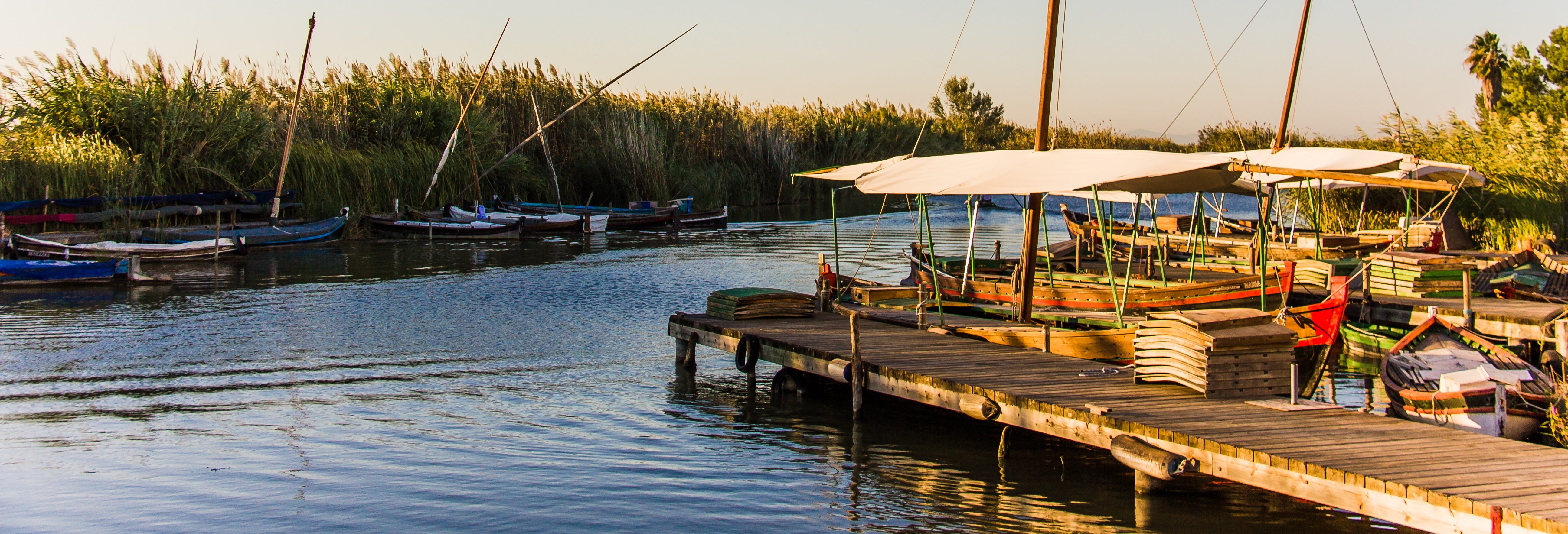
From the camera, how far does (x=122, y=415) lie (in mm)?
12844

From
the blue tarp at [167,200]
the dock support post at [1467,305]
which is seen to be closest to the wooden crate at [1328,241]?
the dock support post at [1467,305]

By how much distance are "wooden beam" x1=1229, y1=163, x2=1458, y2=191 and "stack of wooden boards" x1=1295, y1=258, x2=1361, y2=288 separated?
160 centimetres

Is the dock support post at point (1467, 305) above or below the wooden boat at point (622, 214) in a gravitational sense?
below

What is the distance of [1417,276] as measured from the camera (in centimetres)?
1827

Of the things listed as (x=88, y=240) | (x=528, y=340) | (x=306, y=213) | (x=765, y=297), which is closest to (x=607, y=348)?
(x=528, y=340)

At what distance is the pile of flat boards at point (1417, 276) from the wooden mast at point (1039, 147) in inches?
A: 259

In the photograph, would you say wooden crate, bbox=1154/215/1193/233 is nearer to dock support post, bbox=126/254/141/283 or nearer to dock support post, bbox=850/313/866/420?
dock support post, bbox=850/313/866/420

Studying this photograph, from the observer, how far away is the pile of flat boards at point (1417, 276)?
1819 cm

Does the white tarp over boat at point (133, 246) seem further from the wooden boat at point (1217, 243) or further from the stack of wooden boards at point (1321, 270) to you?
the stack of wooden boards at point (1321, 270)

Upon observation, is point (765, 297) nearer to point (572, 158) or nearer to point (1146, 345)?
point (1146, 345)

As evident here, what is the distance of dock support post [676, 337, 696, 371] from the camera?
16156 millimetres

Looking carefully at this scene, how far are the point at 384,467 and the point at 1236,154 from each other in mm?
12404

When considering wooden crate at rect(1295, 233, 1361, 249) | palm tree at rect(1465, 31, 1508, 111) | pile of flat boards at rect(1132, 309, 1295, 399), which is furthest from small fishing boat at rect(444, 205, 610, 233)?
palm tree at rect(1465, 31, 1508, 111)

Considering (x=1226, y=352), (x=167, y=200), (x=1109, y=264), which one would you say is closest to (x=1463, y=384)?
(x=1226, y=352)
